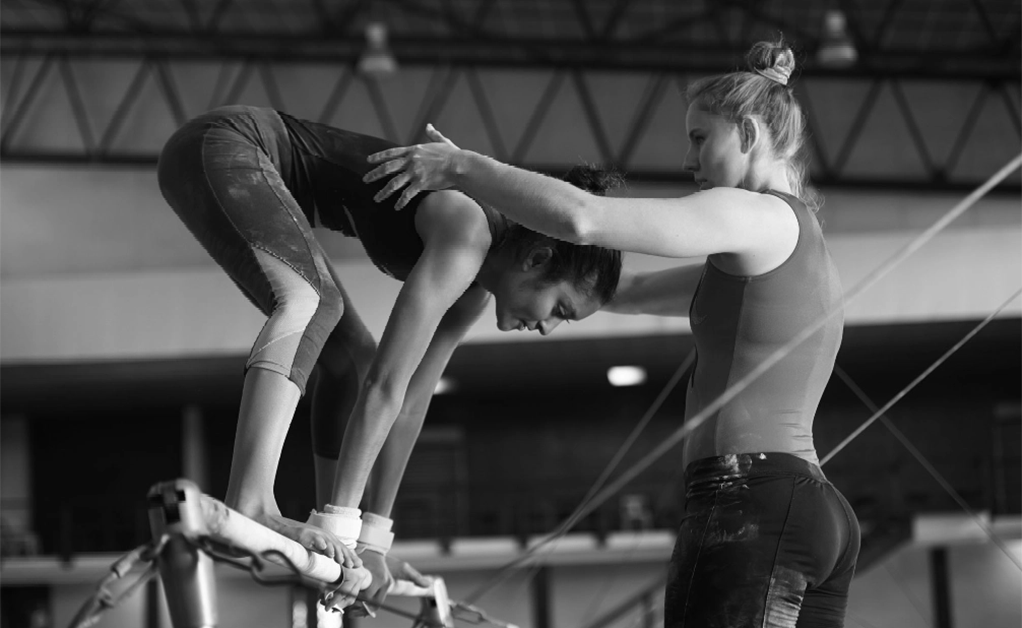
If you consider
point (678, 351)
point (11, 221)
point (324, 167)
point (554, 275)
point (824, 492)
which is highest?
point (11, 221)

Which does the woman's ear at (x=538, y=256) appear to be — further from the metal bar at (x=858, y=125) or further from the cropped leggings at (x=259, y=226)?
the metal bar at (x=858, y=125)

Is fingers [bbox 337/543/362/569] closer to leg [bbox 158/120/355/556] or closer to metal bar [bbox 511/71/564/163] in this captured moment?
leg [bbox 158/120/355/556]

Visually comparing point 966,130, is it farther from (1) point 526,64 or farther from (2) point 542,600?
(2) point 542,600

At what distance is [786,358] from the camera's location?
5.09 feet

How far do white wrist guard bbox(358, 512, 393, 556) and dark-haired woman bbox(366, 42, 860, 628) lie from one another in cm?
49

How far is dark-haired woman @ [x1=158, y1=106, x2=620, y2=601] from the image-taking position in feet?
4.99

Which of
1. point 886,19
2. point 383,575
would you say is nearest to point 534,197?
point 383,575

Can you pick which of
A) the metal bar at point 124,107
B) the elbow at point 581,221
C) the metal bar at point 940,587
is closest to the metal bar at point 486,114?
the metal bar at point 124,107

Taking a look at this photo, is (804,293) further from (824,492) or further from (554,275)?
(554,275)

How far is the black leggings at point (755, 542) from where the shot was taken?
1450mm

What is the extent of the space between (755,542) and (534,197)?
488 mm

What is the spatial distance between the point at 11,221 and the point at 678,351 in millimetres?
6165

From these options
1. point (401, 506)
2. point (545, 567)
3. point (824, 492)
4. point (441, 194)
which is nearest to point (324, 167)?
point (441, 194)

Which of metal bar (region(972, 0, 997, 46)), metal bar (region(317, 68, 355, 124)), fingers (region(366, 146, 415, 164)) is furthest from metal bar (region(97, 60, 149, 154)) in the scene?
fingers (region(366, 146, 415, 164))
